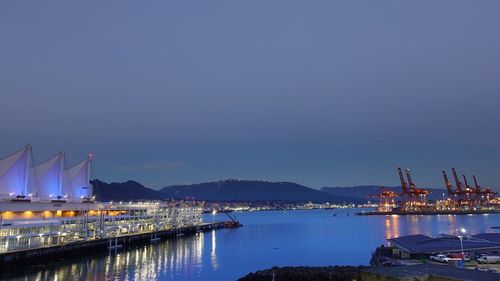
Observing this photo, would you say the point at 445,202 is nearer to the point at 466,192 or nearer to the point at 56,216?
the point at 466,192

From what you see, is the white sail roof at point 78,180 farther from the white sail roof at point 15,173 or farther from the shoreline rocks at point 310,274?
the shoreline rocks at point 310,274

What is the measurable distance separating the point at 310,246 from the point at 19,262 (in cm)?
3346

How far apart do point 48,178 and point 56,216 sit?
27.1 feet

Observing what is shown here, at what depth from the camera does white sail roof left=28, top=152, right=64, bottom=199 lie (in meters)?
49.6

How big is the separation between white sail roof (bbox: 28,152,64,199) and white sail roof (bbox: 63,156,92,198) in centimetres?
481

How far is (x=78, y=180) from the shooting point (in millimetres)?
60531

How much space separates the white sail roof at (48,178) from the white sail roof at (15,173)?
17.7ft

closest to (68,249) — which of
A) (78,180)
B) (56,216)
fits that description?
(56,216)

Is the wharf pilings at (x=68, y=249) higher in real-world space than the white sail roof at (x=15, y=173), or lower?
lower

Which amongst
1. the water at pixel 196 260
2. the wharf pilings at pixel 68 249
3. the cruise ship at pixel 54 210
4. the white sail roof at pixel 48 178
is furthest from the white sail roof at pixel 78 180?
the water at pixel 196 260

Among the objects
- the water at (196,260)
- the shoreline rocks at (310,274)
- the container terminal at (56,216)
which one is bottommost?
the water at (196,260)

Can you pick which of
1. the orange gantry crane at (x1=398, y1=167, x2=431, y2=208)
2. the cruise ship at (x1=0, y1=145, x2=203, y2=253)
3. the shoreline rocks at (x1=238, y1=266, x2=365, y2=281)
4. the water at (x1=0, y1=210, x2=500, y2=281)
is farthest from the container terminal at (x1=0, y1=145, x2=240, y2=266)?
the orange gantry crane at (x1=398, y1=167, x2=431, y2=208)

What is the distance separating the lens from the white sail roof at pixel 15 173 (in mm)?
41969

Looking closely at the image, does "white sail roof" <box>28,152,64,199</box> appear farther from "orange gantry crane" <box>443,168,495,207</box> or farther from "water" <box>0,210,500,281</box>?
"orange gantry crane" <box>443,168,495,207</box>
